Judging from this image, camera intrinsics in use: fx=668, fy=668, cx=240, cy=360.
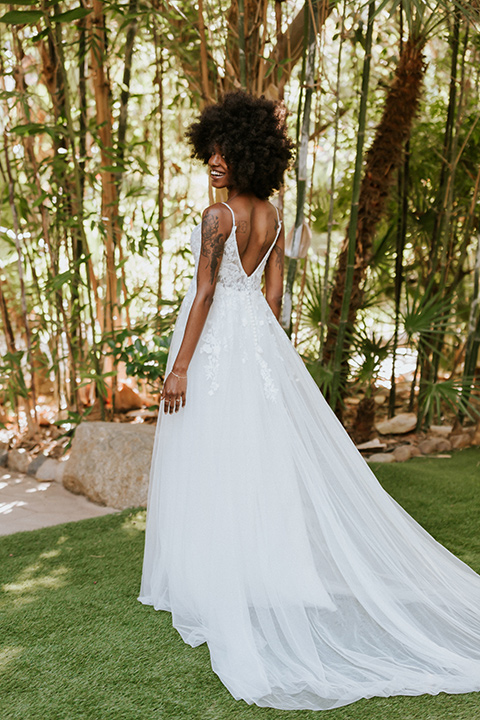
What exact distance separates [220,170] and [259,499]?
3.39ft

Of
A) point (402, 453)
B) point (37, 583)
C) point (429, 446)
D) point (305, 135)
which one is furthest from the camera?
point (429, 446)

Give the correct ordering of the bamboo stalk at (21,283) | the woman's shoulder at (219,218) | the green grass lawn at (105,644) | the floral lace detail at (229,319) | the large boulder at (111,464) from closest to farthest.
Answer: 1. the green grass lawn at (105,644)
2. the woman's shoulder at (219,218)
3. the floral lace detail at (229,319)
4. the large boulder at (111,464)
5. the bamboo stalk at (21,283)

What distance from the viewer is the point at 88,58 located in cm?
447

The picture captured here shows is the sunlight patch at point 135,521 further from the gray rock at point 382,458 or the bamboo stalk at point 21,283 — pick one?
the gray rock at point 382,458

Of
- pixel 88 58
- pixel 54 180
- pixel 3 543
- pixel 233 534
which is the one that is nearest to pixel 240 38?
pixel 54 180

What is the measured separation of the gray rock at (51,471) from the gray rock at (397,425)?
2132 mm

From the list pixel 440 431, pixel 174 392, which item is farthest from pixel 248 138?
pixel 440 431

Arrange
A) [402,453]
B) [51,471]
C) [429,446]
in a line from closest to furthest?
[51,471], [402,453], [429,446]

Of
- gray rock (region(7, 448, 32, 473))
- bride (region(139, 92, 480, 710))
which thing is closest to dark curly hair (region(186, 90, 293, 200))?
bride (region(139, 92, 480, 710))

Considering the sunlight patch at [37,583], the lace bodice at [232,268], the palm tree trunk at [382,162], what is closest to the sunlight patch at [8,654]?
the sunlight patch at [37,583]

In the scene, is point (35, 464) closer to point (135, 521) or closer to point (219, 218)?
point (135, 521)

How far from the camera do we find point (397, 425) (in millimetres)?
4594

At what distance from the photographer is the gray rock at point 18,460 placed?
13.2 feet

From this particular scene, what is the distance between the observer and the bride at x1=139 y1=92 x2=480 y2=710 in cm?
189
